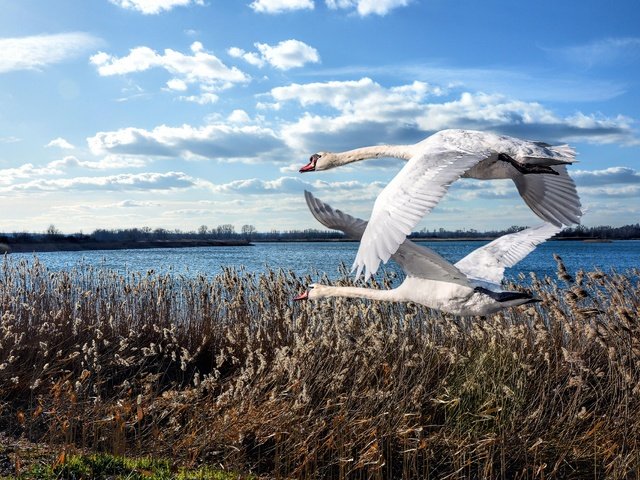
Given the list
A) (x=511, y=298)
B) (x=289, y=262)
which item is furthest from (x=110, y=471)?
(x=289, y=262)

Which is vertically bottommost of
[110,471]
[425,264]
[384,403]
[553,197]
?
[110,471]

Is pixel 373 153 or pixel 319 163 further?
pixel 319 163

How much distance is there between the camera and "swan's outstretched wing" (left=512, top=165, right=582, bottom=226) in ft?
11.8

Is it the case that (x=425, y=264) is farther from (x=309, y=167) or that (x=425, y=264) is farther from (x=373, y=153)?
(x=309, y=167)

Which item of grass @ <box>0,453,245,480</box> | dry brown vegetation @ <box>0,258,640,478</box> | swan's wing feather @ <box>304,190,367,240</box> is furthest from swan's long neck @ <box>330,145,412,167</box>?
grass @ <box>0,453,245,480</box>

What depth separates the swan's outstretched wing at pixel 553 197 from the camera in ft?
11.8

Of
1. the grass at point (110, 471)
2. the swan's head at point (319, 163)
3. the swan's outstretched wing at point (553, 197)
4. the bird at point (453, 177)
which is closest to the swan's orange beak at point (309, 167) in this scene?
the swan's head at point (319, 163)

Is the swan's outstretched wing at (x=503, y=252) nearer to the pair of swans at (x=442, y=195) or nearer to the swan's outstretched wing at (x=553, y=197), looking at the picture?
the pair of swans at (x=442, y=195)

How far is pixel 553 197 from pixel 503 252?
105cm

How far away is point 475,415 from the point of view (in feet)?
20.7

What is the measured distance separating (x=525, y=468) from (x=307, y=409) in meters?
2.18

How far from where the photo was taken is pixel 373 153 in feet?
13.1

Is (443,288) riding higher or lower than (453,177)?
lower

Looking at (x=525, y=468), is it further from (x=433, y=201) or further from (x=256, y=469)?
(x=433, y=201)
